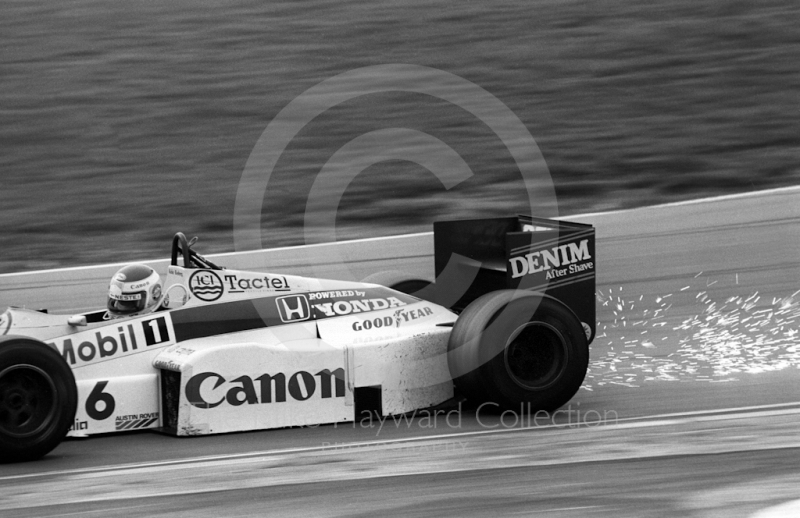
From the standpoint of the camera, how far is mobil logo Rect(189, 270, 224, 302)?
649cm

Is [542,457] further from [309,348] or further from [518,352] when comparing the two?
[309,348]

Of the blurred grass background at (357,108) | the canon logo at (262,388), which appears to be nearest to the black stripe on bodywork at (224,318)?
the canon logo at (262,388)

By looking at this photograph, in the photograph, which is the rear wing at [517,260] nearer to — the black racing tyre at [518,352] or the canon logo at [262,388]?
the black racing tyre at [518,352]

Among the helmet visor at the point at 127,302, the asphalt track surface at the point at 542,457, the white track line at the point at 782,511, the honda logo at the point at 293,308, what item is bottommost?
the white track line at the point at 782,511

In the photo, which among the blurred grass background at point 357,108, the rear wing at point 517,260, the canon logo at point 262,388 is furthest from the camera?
the blurred grass background at point 357,108

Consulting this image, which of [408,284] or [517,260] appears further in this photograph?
[408,284]

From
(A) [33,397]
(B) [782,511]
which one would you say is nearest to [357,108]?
(A) [33,397]

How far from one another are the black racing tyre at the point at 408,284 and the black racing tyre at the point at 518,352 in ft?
4.43

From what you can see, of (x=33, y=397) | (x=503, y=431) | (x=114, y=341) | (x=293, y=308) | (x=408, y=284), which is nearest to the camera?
(x=33, y=397)

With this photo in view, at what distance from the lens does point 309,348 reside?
6.33 m

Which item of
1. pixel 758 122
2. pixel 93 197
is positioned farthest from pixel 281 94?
pixel 758 122

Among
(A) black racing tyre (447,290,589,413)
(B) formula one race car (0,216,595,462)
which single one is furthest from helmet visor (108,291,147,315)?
(A) black racing tyre (447,290,589,413)

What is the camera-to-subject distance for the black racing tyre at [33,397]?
546 cm

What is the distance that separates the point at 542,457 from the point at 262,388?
173cm
